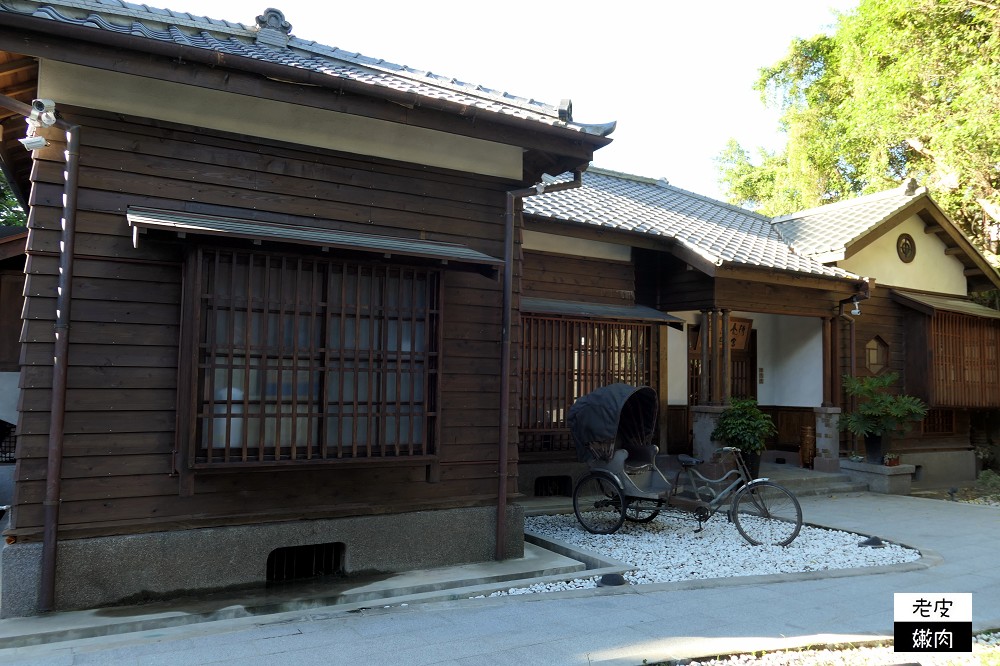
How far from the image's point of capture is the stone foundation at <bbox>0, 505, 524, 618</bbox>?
514 cm

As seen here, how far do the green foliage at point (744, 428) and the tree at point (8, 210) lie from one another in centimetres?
1514

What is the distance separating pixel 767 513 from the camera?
27.5ft

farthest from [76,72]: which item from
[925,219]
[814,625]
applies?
[925,219]

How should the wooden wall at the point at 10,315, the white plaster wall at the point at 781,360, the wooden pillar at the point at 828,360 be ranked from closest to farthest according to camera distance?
the wooden wall at the point at 10,315 < the white plaster wall at the point at 781,360 < the wooden pillar at the point at 828,360

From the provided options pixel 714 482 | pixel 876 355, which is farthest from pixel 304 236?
pixel 876 355

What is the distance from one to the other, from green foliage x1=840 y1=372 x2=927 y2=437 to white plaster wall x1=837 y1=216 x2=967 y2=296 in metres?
2.31

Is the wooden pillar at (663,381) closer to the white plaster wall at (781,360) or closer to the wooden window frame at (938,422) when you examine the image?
the white plaster wall at (781,360)

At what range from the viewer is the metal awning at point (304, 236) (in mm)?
5199

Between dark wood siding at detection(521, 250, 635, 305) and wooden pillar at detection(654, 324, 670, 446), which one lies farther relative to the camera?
wooden pillar at detection(654, 324, 670, 446)

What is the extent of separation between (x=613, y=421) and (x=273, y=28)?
19.4 feet

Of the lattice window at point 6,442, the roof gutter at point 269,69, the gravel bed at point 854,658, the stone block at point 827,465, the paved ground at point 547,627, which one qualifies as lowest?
the gravel bed at point 854,658

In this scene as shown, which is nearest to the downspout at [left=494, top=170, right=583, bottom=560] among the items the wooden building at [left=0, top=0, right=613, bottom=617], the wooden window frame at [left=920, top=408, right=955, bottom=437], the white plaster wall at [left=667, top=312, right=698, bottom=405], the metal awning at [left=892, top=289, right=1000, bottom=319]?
the wooden building at [left=0, top=0, right=613, bottom=617]

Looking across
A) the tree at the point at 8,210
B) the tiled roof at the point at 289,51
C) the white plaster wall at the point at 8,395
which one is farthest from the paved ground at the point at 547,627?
the tree at the point at 8,210

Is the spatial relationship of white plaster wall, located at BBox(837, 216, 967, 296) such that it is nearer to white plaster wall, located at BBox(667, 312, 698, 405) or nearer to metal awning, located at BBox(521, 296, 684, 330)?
white plaster wall, located at BBox(667, 312, 698, 405)
